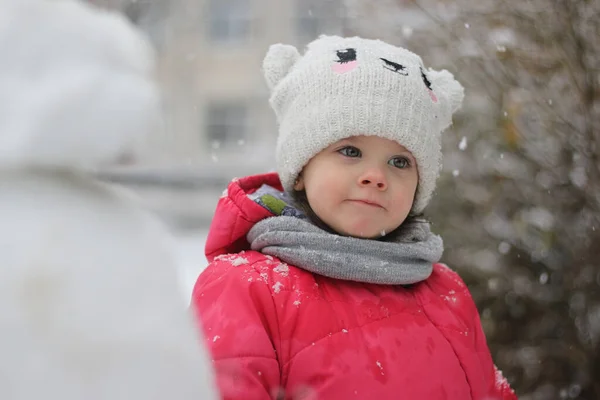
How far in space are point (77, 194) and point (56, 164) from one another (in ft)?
0.16

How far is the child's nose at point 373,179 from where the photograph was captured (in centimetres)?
190

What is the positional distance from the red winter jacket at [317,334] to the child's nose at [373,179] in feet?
0.94

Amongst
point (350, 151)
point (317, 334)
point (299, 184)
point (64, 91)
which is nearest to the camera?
point (64, 91)

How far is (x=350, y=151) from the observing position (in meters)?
1.99

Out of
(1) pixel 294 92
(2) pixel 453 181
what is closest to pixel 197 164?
(2) pixel 453 181

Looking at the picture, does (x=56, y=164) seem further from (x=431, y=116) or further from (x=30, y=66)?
(x=431, y=116)

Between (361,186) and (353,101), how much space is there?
0.81 ft

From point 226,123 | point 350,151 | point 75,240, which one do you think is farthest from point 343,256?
point 226,123

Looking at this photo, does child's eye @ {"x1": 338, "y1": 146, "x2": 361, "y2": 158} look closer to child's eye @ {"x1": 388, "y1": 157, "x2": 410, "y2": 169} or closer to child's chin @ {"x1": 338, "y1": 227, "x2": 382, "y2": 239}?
child's eye @ {"x1": 388, "y1": 157, "x2": 410, "y2": 169}

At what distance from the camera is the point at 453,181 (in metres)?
4.25

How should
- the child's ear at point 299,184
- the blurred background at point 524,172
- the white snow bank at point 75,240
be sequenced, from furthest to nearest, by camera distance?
the blurred background at point 524,172, the child's ear at point 299,184, the white snow bank at point 75,240

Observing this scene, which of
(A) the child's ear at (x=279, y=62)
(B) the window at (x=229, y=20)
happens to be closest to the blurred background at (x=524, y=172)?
(A) the child's ear at (x=279, y=62)

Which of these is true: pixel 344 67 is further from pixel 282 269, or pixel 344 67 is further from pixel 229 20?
pixel 229 20

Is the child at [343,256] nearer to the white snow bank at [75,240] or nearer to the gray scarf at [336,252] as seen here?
the gray scarf at [336,252]
